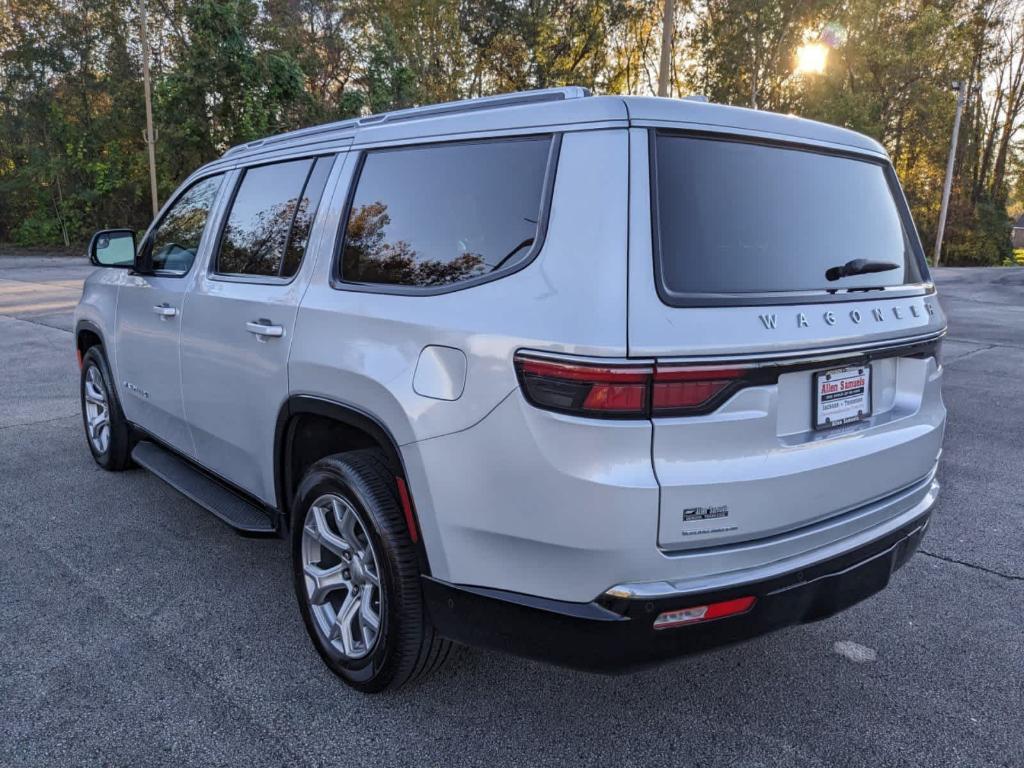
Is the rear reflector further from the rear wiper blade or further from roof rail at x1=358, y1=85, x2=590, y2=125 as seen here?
roof rail at x1=358, y1=85, x2=590, y2=125

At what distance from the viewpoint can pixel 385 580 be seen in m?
2.50

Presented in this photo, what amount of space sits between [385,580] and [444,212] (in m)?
1.18

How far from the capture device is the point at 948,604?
349cm

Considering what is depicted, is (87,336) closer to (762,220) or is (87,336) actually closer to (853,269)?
(762,220)

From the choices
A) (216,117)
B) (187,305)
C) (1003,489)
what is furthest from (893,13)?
(187,305)

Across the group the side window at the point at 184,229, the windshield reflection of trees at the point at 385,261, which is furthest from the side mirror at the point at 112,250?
the windshield reflection of trees at the point at 385,261

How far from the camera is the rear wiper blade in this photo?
8.02 ft

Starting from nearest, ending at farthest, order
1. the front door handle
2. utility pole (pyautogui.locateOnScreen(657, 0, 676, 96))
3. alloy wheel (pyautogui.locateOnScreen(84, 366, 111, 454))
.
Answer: the front door handle → alloy wheel (pyautogui.locateOnScreen(84, 366, 111, 454)) → utility pole (pyautogui.locateOnScreen(657, 0, 676, 96))

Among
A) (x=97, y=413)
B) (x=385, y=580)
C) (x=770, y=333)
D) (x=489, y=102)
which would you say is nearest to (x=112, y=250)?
(x=97, y=413)

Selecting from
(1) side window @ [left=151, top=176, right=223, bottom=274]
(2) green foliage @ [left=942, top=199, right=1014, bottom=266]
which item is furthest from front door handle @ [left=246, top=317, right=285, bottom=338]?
(2) green foliage @ [left=942, top=199, right=1014, bottom=266]

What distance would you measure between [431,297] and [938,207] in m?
50.7

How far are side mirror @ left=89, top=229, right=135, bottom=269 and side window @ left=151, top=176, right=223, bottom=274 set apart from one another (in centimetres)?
15

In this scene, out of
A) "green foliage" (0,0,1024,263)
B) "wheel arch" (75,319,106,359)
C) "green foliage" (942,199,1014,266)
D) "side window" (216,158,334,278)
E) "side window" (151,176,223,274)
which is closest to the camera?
"side window" (216,158,334,278)

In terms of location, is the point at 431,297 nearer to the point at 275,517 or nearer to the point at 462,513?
the point at 462,513
